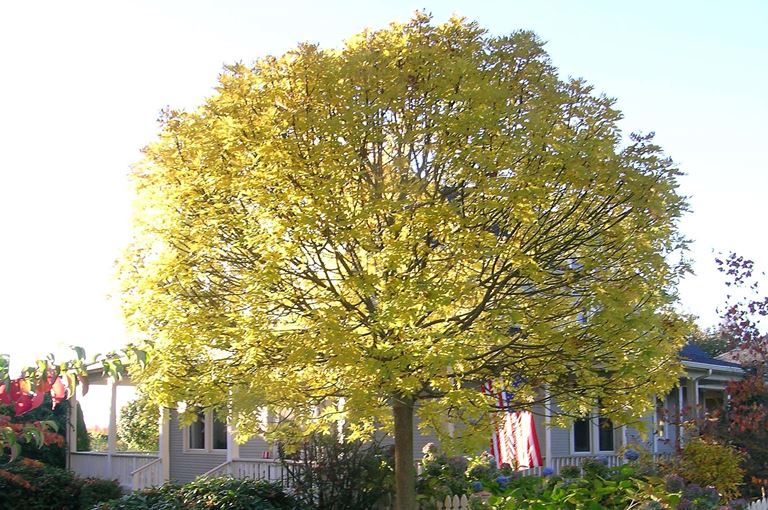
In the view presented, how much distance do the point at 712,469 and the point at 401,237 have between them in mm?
7285

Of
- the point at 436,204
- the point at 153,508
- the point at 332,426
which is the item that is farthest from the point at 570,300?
the point at 153,508

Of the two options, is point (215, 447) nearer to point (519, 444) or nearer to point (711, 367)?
point (519, 444)

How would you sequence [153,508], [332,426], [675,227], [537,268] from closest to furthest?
[537,268] < [675,227] < [153,508] < [332,426]

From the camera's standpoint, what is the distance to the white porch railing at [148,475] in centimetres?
2177

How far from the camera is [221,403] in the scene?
11.0 metres

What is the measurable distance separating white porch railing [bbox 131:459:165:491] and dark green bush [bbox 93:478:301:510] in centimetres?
854

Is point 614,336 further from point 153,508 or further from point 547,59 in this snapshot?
point 153,508

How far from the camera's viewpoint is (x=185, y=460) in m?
24.1

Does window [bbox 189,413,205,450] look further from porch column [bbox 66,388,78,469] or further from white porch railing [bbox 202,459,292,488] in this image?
white porch railing [bbox 202,459,292,488]

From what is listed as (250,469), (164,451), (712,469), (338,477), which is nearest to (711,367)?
(712,469)

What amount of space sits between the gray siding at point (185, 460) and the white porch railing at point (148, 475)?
90 cm

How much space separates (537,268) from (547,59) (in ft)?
10.3

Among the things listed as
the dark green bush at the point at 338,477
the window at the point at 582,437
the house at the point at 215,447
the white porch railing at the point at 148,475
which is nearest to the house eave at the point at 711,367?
the house at the point at 215,447

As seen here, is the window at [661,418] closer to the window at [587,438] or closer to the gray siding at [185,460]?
the window at [587,438]
